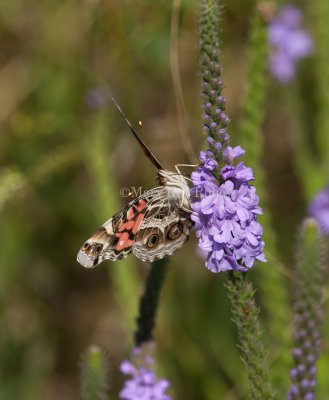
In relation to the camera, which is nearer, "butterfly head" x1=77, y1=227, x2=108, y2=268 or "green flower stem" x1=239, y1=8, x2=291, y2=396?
"butterfly head" x1=77, y1=227, x2=108, y2=268

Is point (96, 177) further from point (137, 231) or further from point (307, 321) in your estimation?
point (307, 321)

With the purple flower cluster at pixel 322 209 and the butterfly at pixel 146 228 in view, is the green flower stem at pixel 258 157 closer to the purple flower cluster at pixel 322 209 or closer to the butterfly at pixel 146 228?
the purple flower cluster at pixel 322 209

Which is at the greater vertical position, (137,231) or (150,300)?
(137,231)

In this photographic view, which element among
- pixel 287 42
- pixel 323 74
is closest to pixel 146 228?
pixel 323 74

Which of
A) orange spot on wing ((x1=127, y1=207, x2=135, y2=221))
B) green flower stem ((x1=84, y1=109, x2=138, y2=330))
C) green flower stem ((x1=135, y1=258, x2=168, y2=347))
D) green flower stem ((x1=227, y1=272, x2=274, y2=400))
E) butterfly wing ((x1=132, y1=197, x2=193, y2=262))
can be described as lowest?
green flower stem ((x1=227, y1=272, x2=274, y2=400))

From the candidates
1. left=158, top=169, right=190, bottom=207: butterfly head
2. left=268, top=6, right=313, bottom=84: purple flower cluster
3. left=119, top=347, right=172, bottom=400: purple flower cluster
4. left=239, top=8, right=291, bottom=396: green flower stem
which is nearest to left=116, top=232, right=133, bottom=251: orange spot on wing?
left=158, top=169, right=190, bottom=207: butterfly head

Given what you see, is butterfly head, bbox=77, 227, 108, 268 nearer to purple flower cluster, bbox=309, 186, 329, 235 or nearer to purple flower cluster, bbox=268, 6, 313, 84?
purple flower cluster, bbox=309, 186, 329, 235

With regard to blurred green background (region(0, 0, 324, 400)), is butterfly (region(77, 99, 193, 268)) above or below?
below
